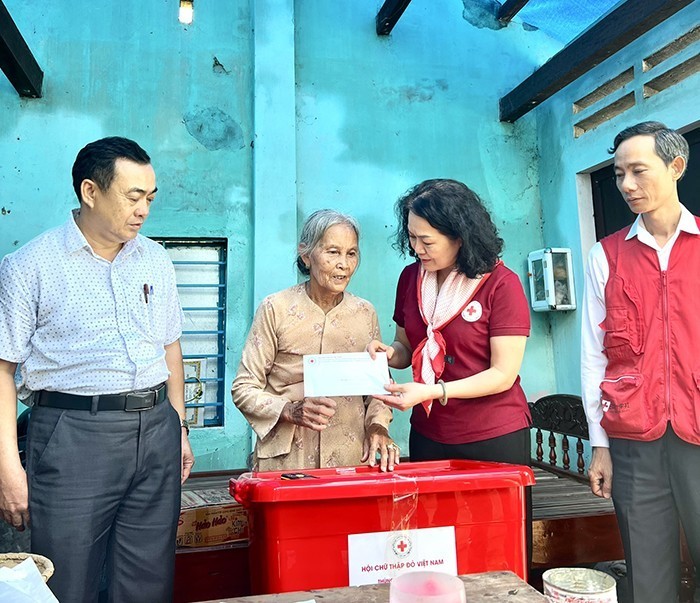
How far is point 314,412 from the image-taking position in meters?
1.40

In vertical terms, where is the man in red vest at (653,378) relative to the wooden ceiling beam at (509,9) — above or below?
below

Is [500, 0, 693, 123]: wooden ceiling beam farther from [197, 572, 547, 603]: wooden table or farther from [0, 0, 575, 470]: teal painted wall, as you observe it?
[197, 572, 547, 603]: wooden table

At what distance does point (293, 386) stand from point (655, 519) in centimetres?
106

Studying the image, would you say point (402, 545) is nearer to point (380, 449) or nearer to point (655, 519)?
point (380, 449)

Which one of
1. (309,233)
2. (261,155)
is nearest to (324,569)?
(309,233)

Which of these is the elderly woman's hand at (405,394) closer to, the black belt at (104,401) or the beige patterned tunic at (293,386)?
the beige patterned tunic at (293,386)

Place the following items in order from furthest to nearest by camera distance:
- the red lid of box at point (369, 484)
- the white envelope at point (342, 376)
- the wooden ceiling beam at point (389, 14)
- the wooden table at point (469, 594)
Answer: the wooden ceiling beam at point (389, 14) → the white envelope at point (342, 376) → the red lid of box at point (369, 484) → the wooden table at point (469, 594)

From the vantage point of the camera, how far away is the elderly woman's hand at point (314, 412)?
139cm

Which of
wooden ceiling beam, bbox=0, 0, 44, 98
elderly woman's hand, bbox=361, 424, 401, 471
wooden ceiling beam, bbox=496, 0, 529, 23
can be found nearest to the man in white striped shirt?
elderly woman's hand, bbox=361, 424, 401, 471

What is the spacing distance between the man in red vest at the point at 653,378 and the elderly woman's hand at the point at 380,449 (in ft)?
2.04

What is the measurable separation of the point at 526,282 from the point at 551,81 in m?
1.51

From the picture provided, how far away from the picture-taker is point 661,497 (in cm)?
140

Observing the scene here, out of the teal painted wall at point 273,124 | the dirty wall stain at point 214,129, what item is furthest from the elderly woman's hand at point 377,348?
the dirty wall stain at point 214,129

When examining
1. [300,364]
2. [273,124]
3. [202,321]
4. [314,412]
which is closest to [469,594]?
[314,412]
